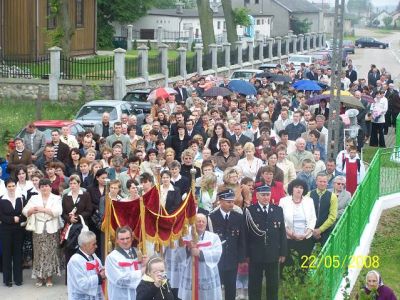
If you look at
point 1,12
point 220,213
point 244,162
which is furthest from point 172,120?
point 1,12

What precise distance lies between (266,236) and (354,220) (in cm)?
248

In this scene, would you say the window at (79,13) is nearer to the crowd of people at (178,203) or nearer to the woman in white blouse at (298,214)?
the crowd of people at (178,203)

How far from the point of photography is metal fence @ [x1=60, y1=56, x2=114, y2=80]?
111 feet

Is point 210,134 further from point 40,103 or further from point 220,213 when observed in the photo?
point 40,103

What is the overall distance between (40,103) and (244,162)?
608 inches

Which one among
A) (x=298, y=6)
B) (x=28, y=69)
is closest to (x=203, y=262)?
(x=28, y=69)

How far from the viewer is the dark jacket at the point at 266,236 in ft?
41.9

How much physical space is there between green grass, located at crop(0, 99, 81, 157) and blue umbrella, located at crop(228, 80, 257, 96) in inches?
225

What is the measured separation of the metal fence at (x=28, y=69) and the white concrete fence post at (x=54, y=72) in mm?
453

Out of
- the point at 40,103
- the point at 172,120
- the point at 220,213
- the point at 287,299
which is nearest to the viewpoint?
the point at 287,299

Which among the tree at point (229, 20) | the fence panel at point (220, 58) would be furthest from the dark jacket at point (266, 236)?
the tree at point (229, 20)

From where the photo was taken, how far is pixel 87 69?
111ft

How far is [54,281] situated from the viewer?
14969 millimetres
